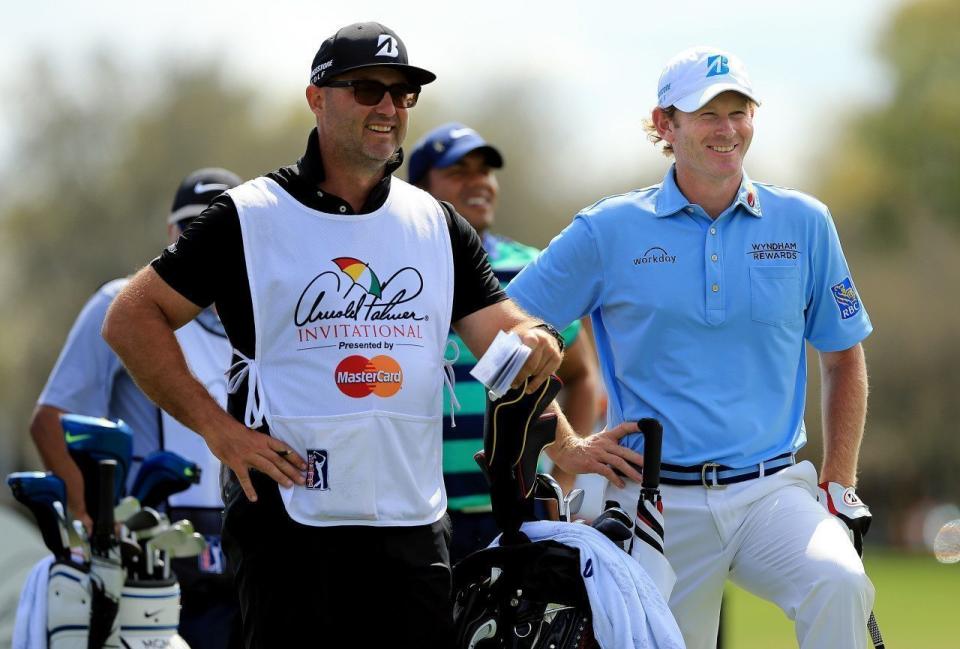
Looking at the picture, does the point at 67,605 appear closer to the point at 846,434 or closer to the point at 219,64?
the point at 846,434

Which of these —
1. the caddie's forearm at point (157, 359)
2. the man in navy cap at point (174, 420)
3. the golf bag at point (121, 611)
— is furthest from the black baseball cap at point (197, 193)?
the caddie's forearm at point (157, 359)

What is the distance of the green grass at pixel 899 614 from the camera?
49.3 feet

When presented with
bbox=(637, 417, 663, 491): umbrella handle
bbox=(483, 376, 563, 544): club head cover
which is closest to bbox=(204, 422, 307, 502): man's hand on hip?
bbox=(483, 376, 563, 544): club head cover

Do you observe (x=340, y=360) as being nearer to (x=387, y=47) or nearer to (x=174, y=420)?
(x=387, y=47)

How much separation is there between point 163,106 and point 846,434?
1412 inches

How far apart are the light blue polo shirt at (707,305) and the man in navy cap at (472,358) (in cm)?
91

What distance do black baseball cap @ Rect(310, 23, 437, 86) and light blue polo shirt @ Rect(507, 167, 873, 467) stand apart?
114 cm

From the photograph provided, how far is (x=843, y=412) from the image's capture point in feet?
18.6

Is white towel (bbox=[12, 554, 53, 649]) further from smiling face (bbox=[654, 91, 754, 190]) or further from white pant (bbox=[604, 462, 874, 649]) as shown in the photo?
smiling face (bbox=[654, 91, 754, 190])

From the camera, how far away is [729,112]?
5.61 metres

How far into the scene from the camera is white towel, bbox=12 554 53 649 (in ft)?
18.5

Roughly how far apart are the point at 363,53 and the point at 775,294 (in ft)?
5.55

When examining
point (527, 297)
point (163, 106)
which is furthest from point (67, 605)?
point (163, 106)

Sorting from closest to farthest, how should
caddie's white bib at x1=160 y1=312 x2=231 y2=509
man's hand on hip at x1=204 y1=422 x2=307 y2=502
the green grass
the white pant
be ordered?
man's hand on hip at x1=204 y1=422 x2=307 y2=502, the white pant, caddie's white bib at x1=160 y1=312 x2=231 y2=509, the green grass
